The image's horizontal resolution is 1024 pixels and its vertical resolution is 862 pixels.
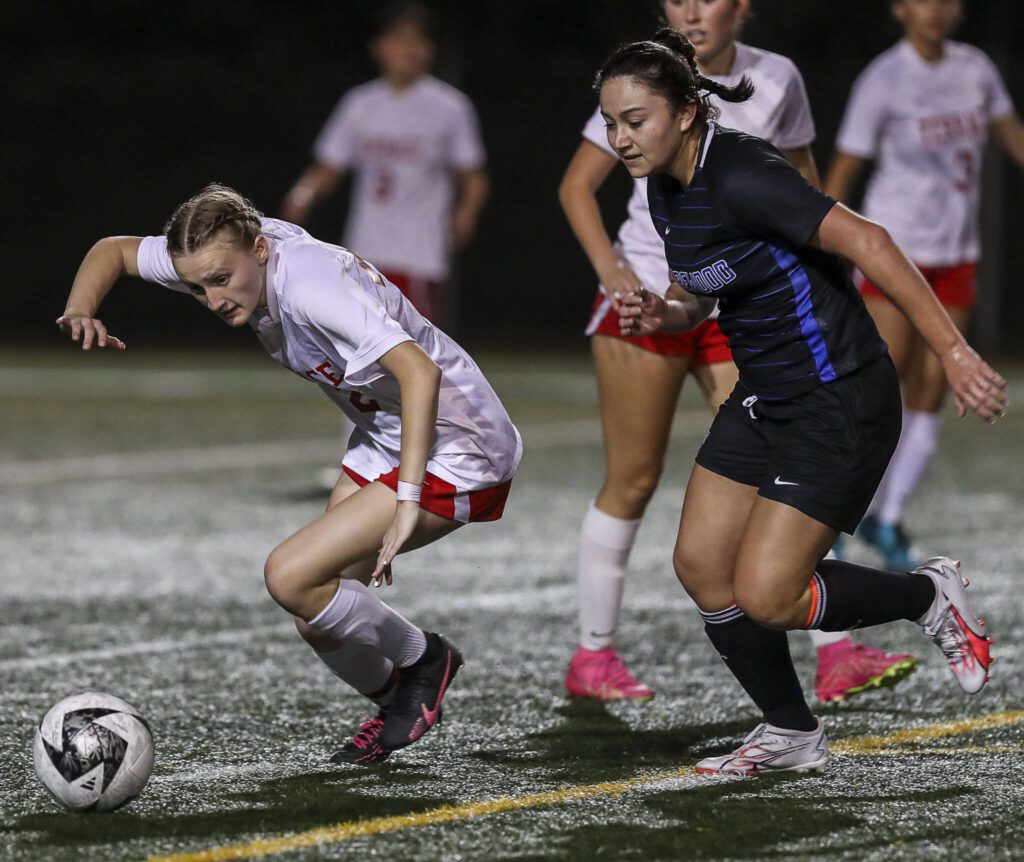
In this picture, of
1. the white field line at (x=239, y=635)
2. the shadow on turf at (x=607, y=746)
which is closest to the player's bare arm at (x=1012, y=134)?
the white field line at (x=239, y=635)

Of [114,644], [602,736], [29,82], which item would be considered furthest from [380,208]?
[29,82]

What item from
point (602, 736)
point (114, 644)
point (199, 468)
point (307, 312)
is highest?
point (307, 312)

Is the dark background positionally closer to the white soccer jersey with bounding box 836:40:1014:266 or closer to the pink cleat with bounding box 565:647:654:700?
the white soccer jersey with bounding box 836:40:1014:266

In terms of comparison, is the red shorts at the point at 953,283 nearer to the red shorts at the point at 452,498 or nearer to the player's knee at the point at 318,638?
the red shorts at the point at 452,498

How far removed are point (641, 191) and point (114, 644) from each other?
7.25ft

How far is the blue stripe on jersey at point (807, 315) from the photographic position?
411 centimetres

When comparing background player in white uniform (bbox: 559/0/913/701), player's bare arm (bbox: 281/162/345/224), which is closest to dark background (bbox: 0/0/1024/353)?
A: player's bare arm (bbox: 281/162/345/224)

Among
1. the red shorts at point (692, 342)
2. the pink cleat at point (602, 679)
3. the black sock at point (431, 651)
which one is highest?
the red shorts at point (692, 342)

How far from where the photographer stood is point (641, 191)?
5.29 metres

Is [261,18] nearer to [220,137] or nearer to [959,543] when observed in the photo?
[220,137]

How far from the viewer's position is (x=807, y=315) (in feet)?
13.5

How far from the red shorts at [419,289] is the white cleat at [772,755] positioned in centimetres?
530

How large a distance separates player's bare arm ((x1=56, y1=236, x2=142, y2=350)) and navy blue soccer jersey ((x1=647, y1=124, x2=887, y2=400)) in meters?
1.31

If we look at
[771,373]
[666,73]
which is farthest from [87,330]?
[771,373]
